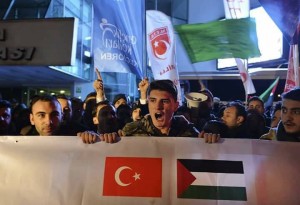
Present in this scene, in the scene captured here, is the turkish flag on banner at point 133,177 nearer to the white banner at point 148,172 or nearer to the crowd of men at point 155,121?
the white banner at point 148,172

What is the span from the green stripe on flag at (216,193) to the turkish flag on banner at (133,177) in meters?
0.19

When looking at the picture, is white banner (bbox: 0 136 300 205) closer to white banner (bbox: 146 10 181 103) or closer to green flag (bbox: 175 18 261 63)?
green flag (bbox: 175 18 261 63)

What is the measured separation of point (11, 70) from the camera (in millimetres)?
13031

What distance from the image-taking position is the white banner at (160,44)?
24.0ft

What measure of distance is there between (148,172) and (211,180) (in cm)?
40

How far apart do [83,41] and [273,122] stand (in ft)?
47.7

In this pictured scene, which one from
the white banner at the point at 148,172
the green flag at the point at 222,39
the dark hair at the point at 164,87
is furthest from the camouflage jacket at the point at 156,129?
→ the green flag at the point at 222,39

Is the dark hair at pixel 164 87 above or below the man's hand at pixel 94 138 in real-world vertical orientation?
above

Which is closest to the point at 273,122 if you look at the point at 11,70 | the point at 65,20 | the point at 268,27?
the point at 65,20

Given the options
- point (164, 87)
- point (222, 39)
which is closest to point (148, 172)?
point (164, 87)

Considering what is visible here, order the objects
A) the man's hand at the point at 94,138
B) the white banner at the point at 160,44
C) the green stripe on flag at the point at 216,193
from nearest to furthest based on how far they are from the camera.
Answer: the green stripe on flag at the point at 216,193, the man's hand at the point at 94,138, the white banner at the point at 160,44

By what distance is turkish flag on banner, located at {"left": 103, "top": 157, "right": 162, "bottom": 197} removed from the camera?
2.54 metres

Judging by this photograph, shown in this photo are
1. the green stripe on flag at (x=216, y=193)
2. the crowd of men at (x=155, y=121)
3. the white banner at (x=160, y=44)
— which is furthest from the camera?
the white banner at (x=160, y=44)

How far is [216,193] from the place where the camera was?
8.19 feet
